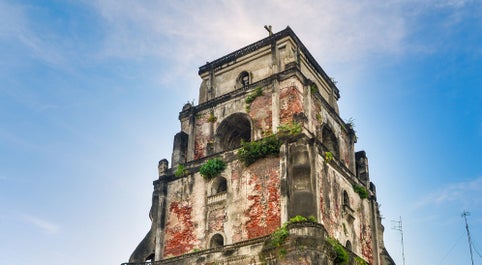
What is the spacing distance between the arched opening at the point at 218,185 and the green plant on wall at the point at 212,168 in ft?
0.63

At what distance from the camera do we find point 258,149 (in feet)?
60.2

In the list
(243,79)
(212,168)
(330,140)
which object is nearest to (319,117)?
(330,140)

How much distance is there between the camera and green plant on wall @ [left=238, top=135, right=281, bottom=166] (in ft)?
59.5

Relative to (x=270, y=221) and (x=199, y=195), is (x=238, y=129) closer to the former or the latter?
(x=199, y=195)

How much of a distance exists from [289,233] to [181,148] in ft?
20.5

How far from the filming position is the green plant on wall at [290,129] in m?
18.0

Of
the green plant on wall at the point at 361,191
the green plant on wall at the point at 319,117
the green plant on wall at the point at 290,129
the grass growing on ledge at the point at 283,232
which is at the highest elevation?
the green plant on wall at the point at 319,117

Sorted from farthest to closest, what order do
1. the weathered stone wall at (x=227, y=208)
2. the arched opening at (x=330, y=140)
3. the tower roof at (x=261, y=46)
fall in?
the tower roof at (x=261, y=46) → the arched opening at (x=330, y=140) → the weathered stone wall at (x=227, y=208)

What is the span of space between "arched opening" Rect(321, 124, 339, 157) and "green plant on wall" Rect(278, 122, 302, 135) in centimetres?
266

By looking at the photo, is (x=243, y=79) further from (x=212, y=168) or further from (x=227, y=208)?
(x=227, y=208)

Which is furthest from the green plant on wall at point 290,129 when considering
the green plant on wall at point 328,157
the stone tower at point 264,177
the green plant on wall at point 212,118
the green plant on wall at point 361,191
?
the green plant on wall at point 361,191

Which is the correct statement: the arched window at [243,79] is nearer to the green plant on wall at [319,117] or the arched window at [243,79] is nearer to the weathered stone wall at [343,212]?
the green plant on wall at [319,117]

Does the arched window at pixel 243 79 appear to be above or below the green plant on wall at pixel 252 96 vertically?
above

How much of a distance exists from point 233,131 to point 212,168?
7.43ft
